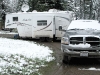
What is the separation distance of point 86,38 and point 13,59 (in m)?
3.04

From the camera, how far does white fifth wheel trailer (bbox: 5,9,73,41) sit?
21.8 meters

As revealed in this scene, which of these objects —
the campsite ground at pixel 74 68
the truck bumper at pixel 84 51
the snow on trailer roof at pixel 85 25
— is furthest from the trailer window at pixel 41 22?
the truck bumper at pixel 84 51

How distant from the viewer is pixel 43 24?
72.2 ft

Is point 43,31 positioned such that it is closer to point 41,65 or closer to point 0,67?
point 41,65

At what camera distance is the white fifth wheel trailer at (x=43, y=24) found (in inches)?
859

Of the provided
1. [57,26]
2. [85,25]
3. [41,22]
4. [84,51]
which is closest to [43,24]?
[41,22]

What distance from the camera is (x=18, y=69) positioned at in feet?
27.9

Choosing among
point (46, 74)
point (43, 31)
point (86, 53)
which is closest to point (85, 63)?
point (86, 53)

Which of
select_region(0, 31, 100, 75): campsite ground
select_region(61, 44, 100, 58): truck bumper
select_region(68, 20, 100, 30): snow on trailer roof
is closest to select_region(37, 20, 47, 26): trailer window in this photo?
select_region(68, 20, 100, 30): snow on trailer roof

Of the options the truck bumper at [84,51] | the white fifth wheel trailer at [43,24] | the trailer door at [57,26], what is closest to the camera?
the truck bumper at [84,51]

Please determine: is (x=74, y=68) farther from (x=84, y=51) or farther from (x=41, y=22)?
(x=41, y=22)

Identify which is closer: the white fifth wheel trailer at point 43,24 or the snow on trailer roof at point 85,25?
the snow on trailer roof at point 85,25

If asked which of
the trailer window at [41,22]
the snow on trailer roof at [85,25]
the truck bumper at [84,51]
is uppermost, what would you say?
the snow on trailer roof at [85,25]

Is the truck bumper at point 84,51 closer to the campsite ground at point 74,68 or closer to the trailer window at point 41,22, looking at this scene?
the campsite ground at point 74,68
